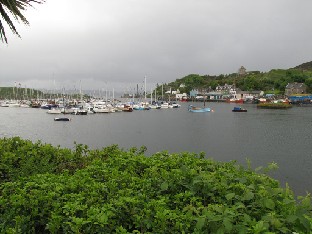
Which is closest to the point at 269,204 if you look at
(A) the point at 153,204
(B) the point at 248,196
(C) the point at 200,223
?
(B) the point at 248,196

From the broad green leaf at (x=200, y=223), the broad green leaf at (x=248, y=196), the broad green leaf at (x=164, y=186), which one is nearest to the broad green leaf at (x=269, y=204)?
the broad green leaf at (x=248, y=196)

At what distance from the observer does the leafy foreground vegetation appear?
374 centimetres

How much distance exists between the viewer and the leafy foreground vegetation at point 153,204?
374cm

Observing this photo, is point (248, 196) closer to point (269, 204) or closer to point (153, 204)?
point (269, 204)

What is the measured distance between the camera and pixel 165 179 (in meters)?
5.05

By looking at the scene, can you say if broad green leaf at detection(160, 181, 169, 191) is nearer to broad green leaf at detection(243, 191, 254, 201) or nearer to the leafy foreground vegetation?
the leafy foreground vegetation

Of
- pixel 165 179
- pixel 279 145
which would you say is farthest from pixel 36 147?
pixel 279 145

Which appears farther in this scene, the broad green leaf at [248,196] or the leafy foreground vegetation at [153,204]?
the broad green leaf at [248,196]

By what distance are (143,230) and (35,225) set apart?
5.56 feet

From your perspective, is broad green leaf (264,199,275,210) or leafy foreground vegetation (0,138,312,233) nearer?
leafy foreground vegetation (0,138,312,233)

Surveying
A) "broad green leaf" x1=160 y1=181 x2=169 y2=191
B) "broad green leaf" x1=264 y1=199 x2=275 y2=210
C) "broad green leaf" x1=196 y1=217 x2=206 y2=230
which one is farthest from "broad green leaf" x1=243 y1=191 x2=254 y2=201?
"broad green leaf" x1=160 y1=181 x2=169 y2=191

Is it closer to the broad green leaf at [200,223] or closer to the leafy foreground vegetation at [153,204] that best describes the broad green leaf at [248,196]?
the leafy foreground vegetation at [153,204]

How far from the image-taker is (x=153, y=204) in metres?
4.11

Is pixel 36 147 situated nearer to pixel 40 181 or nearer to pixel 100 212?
pixel 40 181
